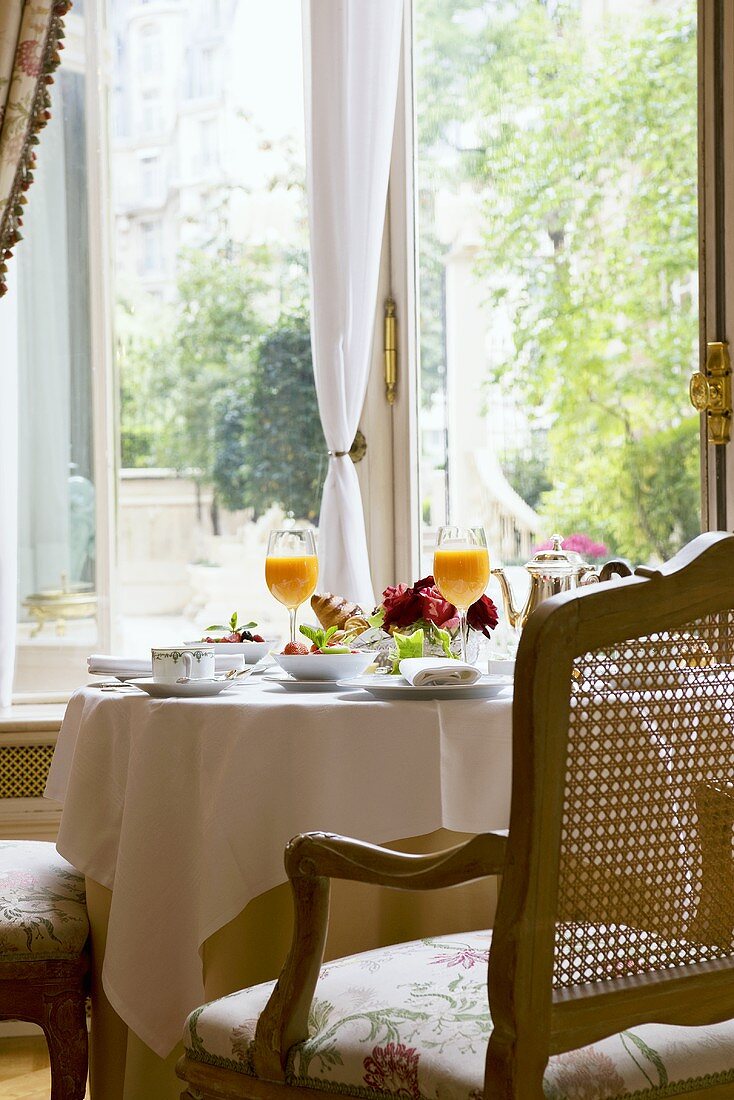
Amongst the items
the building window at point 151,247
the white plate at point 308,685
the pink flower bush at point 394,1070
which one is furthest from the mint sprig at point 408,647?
the building window at point 151,247

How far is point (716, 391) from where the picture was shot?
309 centimetres

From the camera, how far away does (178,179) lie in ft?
11.1

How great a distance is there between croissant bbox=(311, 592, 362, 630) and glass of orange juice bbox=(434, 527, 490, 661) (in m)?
0.23

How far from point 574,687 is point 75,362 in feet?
7.88

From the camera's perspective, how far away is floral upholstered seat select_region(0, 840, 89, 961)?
1.89 m

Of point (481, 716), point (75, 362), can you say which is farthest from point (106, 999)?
point (75, 362)

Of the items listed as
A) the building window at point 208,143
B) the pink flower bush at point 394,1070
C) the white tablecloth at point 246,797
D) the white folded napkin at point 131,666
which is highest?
the building window at point 208,143

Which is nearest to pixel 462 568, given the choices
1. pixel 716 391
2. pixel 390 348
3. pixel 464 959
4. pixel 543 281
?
pixel 464 959

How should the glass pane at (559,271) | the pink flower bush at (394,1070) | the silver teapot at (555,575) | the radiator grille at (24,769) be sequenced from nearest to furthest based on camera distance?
the pink flower bush at (394,1070), the silver teapot at (555,575), the radiator grille at (24,769), the glass pane at (559,271)

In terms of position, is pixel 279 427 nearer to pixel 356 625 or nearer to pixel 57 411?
pixel 57 411

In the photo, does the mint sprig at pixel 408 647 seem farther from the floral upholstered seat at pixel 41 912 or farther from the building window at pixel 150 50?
the building window at pixel 150 50

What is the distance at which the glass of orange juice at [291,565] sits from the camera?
7.18 feet

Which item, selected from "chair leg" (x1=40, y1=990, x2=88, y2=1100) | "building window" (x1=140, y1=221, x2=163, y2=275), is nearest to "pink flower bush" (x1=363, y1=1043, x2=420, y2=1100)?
"chair leg" (x1=40, y1=990, x2=88, y2=1100)

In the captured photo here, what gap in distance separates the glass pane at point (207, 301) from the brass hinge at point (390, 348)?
21 centimetres
